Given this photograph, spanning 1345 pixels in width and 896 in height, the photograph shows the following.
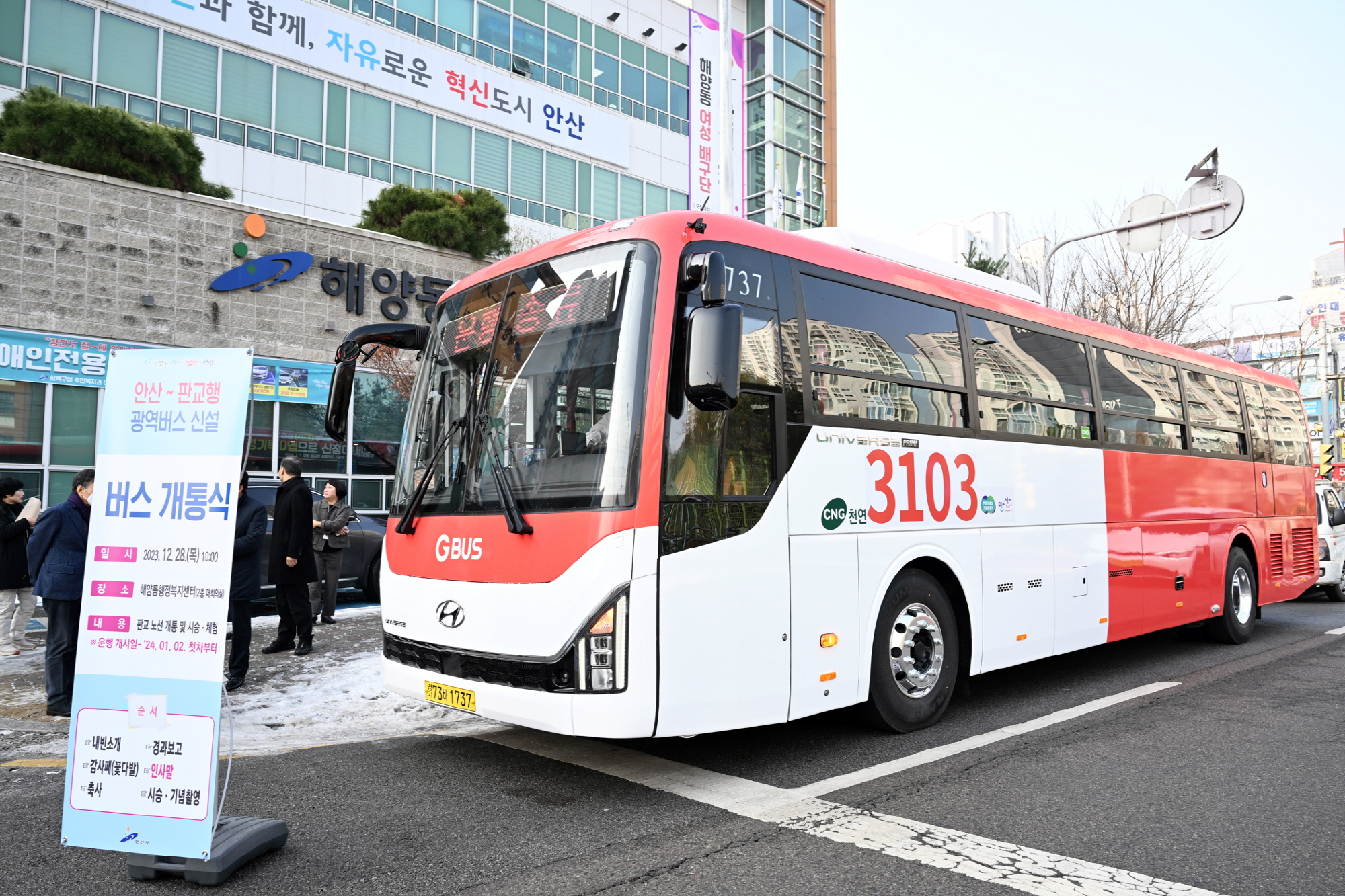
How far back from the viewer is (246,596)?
7.93 m

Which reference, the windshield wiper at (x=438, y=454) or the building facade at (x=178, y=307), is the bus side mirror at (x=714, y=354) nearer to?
the windshield wiper at (x=438, y=454)

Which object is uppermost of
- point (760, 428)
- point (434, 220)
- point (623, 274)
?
point (434, 220)

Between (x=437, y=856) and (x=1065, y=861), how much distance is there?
2.72 metres

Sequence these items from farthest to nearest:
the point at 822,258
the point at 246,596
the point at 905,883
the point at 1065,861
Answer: the point at 246,596 → the point at 822,258 → the point at 1065,861 → the point at 905,883

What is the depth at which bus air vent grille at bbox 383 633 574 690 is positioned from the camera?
4.50 metres

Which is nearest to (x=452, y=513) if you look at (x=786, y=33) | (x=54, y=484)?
(x=54, y=484)

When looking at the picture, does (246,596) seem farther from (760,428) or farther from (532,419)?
(760,428)

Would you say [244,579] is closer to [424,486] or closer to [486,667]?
[424,486]

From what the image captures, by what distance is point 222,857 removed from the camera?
12.1ft

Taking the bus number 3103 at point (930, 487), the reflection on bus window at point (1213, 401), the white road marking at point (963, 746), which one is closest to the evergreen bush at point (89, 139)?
the bus number 3103 at point (930, 487)

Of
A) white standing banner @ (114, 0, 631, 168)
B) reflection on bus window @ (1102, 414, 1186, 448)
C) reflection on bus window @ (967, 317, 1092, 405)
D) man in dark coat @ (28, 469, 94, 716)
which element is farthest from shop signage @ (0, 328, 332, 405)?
reflection on bus window @ (1102, 414, 1186, 448)

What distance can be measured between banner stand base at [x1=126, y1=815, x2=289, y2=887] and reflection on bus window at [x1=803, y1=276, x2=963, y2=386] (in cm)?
382

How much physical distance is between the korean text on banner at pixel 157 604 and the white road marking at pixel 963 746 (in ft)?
9.74

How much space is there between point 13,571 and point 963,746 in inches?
356
